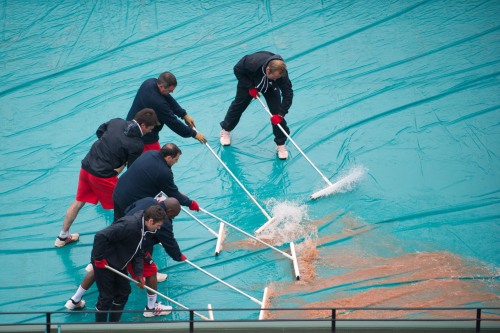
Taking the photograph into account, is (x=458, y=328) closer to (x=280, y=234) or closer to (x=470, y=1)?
(x=280, y=234)

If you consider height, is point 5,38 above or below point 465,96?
above

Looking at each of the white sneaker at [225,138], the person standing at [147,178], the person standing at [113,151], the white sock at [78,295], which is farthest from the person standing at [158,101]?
the white sock at [78,295]

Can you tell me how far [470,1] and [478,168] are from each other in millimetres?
3229

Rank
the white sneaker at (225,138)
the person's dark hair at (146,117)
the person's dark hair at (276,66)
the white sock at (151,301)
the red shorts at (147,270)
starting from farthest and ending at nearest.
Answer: the white sneaker at (225,138) → the person's dark hair at (276,66) → the person's dark hair at (146,117) → the white sock at (151,301) → the red shorts at (147,270)

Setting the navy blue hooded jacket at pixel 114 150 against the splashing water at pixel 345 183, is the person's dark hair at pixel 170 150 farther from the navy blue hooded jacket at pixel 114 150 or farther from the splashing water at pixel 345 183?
the splashing water at pixel 345 183

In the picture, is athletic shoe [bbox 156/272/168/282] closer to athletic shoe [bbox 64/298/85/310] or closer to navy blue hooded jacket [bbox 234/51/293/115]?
athletic shoe [bbox 64/298/85/310]

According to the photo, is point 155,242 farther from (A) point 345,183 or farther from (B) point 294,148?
(B) point 294,148

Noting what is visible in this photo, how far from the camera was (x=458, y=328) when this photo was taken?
4715 millimetres

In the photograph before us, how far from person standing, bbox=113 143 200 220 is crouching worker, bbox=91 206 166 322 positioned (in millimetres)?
494

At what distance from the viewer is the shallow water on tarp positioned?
18.8 ft

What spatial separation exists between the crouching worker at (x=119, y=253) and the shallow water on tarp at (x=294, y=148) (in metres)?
0.40

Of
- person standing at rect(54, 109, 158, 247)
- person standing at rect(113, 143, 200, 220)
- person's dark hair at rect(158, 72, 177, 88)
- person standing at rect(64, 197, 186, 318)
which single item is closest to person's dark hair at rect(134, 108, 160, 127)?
person standing at rect(54, 109, 158, 247)

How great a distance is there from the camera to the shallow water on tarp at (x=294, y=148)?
18.8ft

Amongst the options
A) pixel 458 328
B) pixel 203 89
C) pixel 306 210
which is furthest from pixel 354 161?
pixel 458 328
